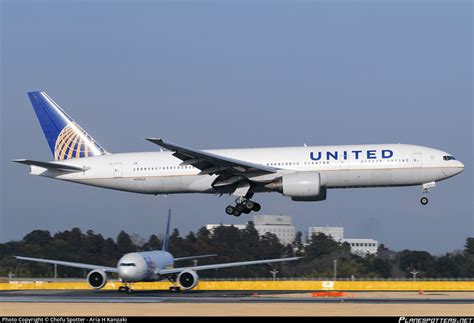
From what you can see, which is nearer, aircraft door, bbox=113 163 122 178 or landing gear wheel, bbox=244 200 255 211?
landing gear wheel, bbox=244 200 255 211

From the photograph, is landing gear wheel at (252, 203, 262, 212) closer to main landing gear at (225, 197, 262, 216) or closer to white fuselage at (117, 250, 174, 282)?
main landing gear at (225, 197, 262, 216)

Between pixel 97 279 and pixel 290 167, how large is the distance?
13.1m

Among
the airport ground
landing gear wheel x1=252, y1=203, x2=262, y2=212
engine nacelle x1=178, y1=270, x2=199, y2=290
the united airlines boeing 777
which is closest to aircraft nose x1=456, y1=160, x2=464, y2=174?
the united airlines boeing 777

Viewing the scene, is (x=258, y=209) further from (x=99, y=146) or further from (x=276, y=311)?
(x=276, y=311)

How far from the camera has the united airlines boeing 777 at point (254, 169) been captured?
4634 cm

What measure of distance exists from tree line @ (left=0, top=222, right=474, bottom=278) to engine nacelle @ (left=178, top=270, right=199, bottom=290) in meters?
15.1

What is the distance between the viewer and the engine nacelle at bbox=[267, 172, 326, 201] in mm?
46188

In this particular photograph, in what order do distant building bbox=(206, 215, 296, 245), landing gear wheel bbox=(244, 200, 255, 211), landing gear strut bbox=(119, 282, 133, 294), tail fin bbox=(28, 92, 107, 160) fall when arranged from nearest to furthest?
landing gear wheel bbox=(244, 200, 255, 211), landing gear strut bbox=(119, 282, 133, 294), tail fin bbox=(28, 92, 107, 160), distant building bbox=(206, 215, 296, 245)

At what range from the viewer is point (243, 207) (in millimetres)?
49000

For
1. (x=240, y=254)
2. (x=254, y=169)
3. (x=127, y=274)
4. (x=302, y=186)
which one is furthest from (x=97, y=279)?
(x=240, y=254)

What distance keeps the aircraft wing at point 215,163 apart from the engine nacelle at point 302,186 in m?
0.97

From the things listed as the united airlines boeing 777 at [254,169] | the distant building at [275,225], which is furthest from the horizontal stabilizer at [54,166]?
the distant building at [275,225]

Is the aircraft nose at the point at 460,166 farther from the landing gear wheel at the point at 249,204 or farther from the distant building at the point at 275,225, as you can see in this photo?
the distant building at the point at 275,225

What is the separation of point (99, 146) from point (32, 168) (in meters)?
4.31
